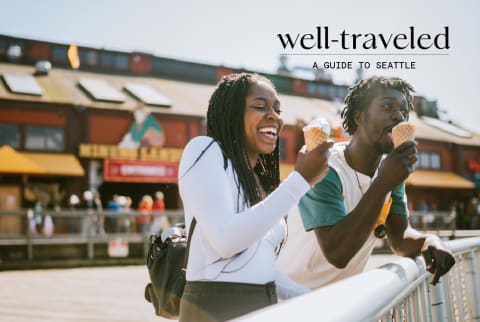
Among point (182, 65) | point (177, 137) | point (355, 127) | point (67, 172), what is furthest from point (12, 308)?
point (182, 65)

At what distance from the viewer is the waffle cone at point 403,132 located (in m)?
2.29

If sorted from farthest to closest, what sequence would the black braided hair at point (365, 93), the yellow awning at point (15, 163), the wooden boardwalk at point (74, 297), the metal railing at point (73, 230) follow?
1. the yellow awning at point (15, 163)
2. the metal railing at point (73, 230)
3. the wooden boardwalk at point (74, 297)
4. the black braided hair at point (365, 93)

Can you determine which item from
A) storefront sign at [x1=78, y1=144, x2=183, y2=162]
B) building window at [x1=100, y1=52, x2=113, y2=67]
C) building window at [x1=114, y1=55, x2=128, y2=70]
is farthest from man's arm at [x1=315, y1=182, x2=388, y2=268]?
building window at [x1=114, y1=55, x2=128, y2=70]

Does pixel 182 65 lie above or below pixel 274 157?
above

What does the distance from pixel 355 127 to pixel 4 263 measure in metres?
13.9

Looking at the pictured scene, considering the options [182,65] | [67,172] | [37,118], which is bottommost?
[67,172]

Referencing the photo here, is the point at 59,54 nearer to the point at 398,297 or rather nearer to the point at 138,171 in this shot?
the point at 138,171

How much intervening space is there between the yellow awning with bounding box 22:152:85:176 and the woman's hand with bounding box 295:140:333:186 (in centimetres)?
2384

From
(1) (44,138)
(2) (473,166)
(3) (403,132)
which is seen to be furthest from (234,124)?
(2) (473,166)

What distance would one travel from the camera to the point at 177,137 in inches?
1129

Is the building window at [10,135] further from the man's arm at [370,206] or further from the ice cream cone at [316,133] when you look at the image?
the ice cream cone at [316,133]

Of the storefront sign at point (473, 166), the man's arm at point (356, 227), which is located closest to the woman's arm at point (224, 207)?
the man's arm at point (356, 227)

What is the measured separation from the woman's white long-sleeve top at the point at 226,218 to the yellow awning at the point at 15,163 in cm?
2360

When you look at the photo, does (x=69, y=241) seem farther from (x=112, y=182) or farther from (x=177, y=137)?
(x=177, y=137)
